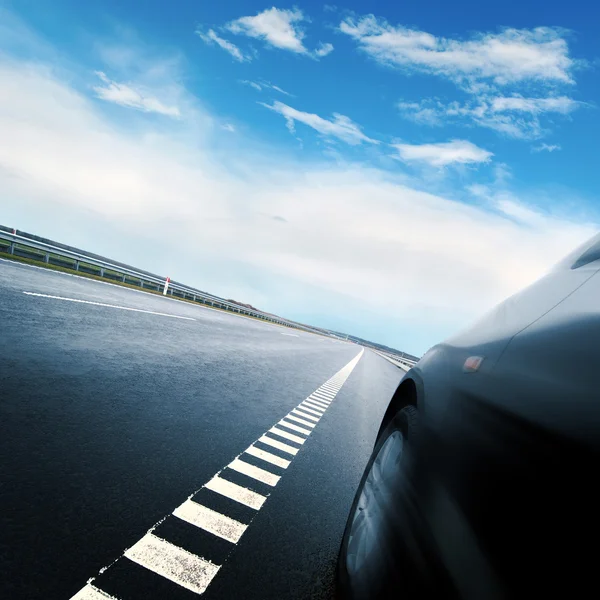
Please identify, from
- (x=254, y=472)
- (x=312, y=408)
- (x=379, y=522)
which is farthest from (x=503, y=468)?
(x=312, y=408)

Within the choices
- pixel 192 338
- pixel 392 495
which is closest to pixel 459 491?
pixel 392 495

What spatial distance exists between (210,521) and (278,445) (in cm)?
209

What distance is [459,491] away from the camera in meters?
1.38

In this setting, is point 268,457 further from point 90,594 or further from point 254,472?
point 90,594

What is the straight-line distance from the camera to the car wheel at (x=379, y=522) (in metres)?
1.68

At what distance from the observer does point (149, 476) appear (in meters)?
3.15

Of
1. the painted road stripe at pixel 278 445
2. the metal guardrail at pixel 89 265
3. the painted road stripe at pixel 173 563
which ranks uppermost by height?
the metal guardrail at pixel 89 265

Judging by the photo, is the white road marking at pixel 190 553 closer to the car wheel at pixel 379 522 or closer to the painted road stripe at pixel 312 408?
the car wheel at pixel 379 522

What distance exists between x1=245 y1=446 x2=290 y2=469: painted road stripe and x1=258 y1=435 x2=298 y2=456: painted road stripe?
0.29 m

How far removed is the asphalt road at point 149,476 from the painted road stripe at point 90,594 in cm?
1

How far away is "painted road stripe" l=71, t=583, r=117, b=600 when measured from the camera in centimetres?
182

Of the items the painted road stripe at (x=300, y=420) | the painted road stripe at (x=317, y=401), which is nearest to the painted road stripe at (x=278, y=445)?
the painted road stripe at (x=300, y=420)

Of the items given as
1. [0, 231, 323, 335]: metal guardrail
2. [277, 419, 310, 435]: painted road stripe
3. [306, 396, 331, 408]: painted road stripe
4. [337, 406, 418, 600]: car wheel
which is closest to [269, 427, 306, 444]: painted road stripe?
[277, 419, 310, 435]: painted road stripe

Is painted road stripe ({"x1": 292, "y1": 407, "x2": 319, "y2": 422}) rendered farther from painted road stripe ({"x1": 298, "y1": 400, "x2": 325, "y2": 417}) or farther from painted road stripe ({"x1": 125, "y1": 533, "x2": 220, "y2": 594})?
painted road stripe ({"x1": 125, "y1": 533, "x2": 220, "y2": 594})
